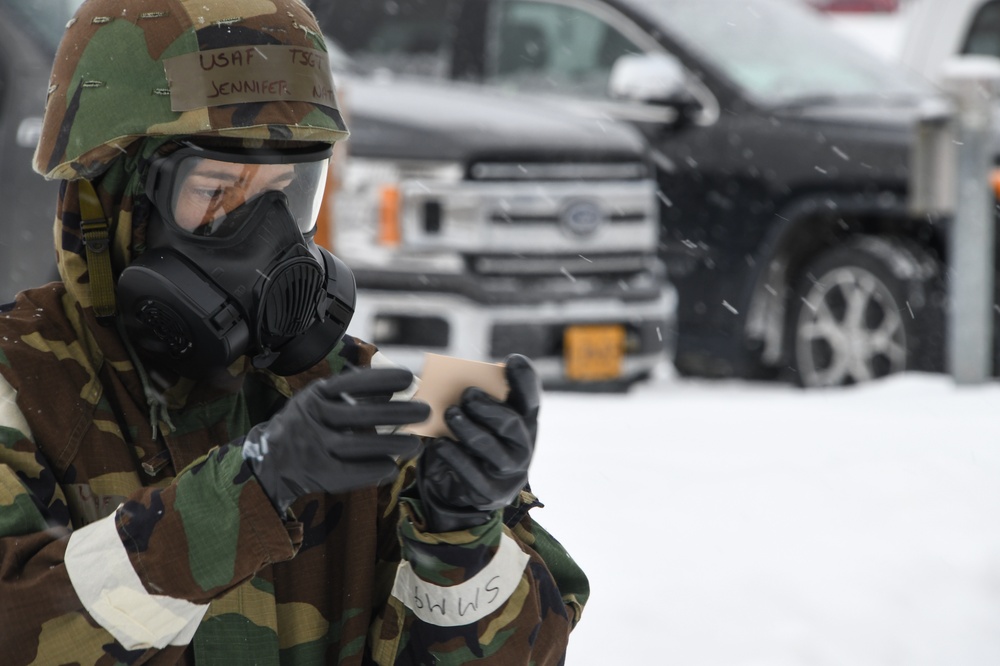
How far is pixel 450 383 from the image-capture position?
1.71 m

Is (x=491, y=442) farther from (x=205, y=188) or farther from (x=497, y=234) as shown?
(x=497, y=234)

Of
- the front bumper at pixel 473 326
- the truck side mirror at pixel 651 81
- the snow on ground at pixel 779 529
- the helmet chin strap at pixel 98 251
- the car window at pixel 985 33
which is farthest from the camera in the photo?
the car window at pixel 985 33

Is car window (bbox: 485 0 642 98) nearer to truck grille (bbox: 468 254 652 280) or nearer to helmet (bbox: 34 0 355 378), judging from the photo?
truck grille (bbox: 468 254 652 280)

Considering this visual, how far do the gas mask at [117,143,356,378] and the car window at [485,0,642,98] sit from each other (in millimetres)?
4690

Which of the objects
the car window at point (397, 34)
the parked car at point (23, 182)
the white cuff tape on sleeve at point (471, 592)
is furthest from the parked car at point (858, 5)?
the white cuff tape on sleeve at point (471, 592)

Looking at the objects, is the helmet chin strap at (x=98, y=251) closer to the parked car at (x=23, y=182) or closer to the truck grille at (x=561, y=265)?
the parked car at (x=23, y=182)

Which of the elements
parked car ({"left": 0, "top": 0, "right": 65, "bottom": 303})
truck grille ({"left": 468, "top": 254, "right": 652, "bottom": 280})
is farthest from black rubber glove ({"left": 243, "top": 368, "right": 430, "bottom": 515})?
truck grille ({"left": 468, "top": 254, "right": 652, "bottom": 280})

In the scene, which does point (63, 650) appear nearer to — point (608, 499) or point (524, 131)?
point (608, 499)

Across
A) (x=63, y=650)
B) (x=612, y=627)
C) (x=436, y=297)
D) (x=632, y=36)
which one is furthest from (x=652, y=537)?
(x=632, y=36)

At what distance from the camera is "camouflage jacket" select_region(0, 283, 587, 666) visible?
5.30ft

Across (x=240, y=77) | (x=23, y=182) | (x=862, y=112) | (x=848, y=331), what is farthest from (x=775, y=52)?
(x=240, y=77)

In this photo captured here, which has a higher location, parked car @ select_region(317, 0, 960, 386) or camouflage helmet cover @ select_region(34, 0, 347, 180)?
camouflage helmet cover @ select_region(34, 0, 347, 180)

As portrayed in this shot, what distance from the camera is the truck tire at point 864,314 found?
6.14m

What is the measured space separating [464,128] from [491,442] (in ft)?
13.2
